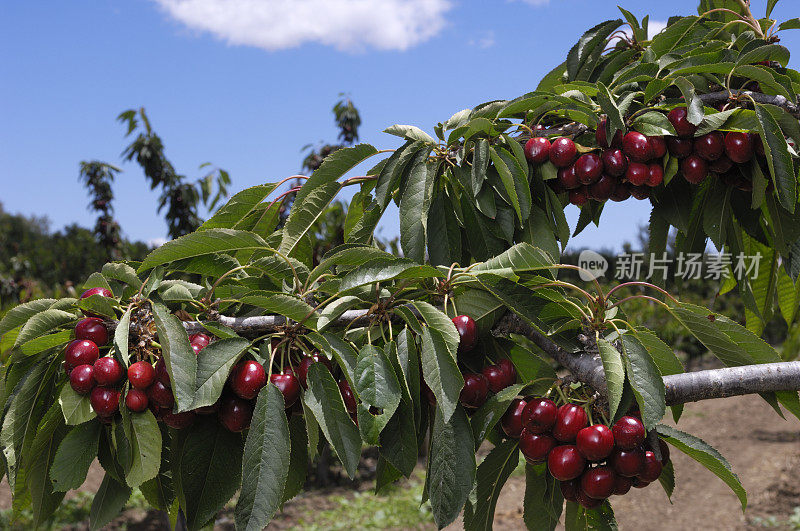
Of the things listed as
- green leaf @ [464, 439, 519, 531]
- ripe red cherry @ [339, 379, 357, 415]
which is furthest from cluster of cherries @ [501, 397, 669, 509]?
ripe red cherry @ [339, 379, 357, 415]

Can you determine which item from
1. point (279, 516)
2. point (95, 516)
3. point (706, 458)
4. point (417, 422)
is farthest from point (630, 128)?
point (279, 516)

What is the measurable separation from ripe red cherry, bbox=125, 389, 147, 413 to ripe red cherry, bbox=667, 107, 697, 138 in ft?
4.36

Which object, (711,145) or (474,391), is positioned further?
(711,145)

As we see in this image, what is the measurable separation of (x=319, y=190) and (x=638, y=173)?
0.77 m

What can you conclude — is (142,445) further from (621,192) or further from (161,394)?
(621,192)

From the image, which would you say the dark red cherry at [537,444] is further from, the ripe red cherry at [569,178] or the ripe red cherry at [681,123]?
the ripe red cherry at [681,123]

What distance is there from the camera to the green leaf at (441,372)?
0.97 m

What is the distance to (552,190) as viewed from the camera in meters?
1.53

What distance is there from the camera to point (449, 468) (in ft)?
3.32

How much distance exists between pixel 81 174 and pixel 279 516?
3.59 metres

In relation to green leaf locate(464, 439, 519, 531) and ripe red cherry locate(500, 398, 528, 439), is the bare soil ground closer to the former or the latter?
green leaf locate(464, 439, 519, 531)

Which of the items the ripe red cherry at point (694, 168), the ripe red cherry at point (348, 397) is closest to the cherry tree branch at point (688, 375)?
the ripe red cherry at point (348, 397)

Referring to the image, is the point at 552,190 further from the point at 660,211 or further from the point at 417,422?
the point at 417,422

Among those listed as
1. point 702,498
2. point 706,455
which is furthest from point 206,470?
point 702,498
